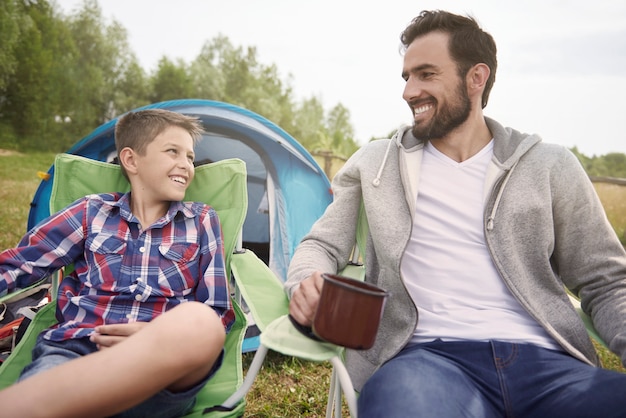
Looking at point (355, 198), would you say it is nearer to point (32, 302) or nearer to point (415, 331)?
point (415, 331)

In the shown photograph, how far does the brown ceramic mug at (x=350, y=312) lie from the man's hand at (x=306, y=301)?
6.0 inches

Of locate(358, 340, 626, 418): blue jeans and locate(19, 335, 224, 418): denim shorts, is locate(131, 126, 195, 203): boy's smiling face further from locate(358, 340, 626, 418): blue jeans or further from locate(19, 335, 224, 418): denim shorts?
locate(358, 340, 626, 418): blue jeans

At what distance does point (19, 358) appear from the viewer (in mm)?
1513

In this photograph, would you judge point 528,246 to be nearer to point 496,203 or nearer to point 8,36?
point 496,203

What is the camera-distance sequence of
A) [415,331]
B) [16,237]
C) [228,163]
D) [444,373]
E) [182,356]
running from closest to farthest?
[182,356]
[444,373]
[415,331]
[228,163]
[16,237]

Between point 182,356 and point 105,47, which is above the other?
point 105,47

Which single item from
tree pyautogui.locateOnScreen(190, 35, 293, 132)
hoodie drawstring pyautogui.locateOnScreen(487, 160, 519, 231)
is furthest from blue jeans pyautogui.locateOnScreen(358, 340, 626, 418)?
tree pyautogui.locateOnScreen(190, 35, 293, 132)

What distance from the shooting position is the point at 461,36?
1.78m

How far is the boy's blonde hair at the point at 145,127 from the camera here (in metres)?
1.90

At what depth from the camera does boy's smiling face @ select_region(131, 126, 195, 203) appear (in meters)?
1.82

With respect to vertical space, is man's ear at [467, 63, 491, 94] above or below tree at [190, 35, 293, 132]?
below

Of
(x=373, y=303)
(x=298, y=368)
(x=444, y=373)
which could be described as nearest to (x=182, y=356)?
(x=373, y=303)

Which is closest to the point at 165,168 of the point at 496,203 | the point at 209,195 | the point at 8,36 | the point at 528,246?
the point at 209,195

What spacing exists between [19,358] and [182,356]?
76 cm
